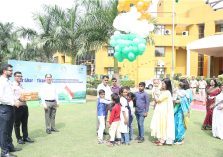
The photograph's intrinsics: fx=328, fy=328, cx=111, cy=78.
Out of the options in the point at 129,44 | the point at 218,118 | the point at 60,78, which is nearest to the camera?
the point at 218,118

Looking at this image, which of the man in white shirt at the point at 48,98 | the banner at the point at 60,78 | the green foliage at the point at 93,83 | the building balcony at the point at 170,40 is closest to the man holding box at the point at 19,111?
the man in white shirt at the point at 48,98

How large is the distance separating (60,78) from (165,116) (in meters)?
9.12

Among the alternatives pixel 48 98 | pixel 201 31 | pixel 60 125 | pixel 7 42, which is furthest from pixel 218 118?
pixel 201 31

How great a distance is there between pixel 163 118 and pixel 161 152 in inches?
32.3

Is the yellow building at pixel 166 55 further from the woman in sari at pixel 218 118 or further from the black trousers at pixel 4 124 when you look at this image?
the black trousers at pixel 4 124

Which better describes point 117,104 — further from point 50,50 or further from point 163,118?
point 50,50

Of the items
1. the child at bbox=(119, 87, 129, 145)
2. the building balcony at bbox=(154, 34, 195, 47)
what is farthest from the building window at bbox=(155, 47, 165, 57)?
the child at bbox=(119, 87, 129, 145)

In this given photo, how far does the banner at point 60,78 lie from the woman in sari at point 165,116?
7.94 meters

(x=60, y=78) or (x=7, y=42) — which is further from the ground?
(x=7, y=42)

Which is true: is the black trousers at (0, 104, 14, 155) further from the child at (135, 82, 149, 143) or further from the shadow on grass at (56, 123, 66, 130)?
the shadow on grass at (56, 123, 66, 130)

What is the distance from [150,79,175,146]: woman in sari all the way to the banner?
26.0 feet

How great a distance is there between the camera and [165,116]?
7.17 meters

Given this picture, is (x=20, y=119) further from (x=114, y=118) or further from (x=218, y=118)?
(x=218, y=118)

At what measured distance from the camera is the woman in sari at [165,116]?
715cm
